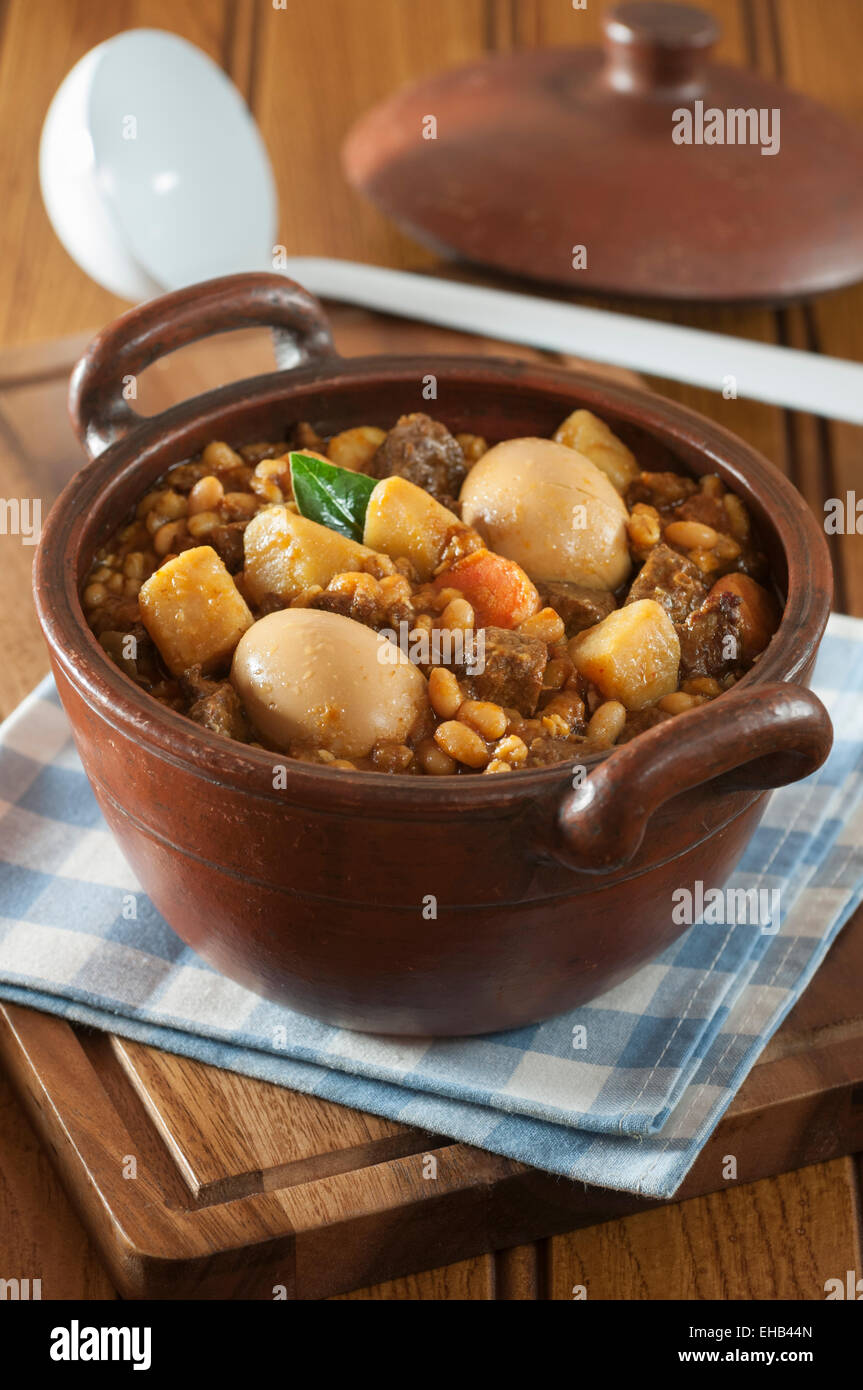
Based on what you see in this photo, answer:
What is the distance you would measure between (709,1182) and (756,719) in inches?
26.0

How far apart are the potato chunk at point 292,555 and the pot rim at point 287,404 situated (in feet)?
0.70

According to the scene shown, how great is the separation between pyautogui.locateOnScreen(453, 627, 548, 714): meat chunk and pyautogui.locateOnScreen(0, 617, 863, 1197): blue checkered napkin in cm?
46

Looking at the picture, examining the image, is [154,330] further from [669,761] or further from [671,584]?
[669,761]

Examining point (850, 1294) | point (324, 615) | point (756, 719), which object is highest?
point (324, 615)

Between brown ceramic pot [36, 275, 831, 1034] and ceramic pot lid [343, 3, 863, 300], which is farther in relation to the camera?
ceramic pot lid [343, 3, 863, 300]

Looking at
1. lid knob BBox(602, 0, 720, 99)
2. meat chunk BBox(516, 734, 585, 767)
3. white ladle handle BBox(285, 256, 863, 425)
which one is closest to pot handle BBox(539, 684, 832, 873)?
meat chunk BBox(516, 734, 585, 767)

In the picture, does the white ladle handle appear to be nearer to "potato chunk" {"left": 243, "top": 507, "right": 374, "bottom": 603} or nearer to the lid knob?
the lid knob

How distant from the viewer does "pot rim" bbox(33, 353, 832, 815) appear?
1.48 m

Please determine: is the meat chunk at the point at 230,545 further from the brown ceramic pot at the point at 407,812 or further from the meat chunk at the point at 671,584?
the meat chunk at the point at 671,584

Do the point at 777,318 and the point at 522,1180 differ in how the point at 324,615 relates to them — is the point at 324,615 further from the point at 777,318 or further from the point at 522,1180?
the point at 777,318

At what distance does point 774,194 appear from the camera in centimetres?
323

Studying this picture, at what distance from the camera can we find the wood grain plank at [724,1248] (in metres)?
1.75

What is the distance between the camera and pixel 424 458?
2010 millimetres
